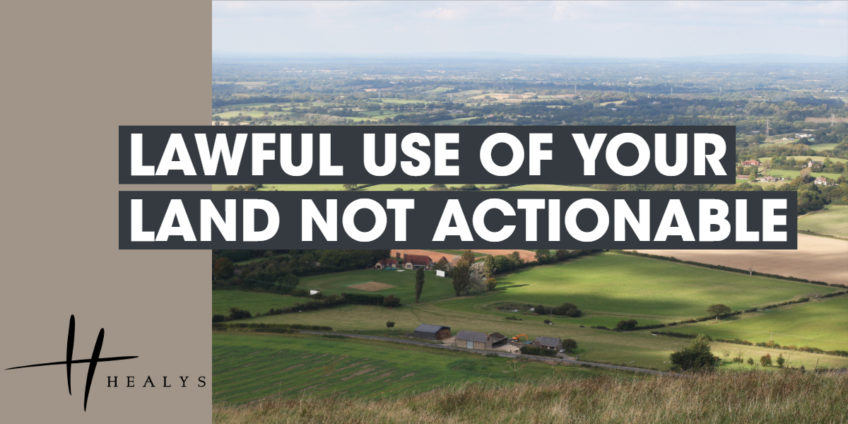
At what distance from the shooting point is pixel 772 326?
55.6 m

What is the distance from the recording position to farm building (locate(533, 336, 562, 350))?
5112 centimetres

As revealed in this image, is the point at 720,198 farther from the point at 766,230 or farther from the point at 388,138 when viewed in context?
the point at 388,138

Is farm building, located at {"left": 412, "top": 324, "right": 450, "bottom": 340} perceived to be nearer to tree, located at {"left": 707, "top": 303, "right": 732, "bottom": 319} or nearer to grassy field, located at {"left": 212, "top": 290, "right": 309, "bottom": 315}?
grassy field, located at {"left": 212, "top": 290, "right": 309, "bottom": 315}

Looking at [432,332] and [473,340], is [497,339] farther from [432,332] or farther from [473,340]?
[432,332]

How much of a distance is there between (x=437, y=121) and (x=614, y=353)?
141550mm

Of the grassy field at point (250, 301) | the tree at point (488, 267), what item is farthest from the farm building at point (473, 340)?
the tree at point (488, 267)

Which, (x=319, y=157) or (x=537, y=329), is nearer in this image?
(x=319, y=157)

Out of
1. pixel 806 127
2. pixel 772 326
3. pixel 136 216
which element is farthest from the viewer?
pixel 806 127

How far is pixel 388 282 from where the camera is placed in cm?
7006

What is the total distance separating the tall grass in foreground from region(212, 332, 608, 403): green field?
2827cm

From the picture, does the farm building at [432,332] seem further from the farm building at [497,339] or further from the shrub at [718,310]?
the shrub at [718,310]

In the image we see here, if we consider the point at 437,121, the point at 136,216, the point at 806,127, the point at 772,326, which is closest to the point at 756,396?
the point at 136,216

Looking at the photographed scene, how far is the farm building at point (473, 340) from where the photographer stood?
5228cm

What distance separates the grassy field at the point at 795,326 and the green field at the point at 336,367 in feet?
51.6
